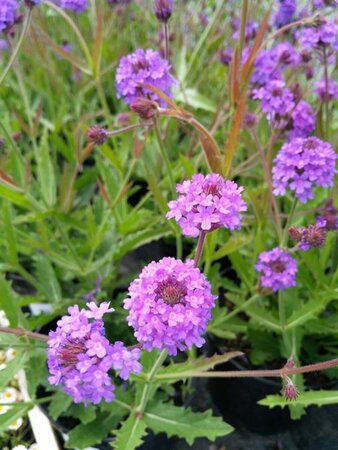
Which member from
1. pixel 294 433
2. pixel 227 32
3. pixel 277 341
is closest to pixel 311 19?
pixel 277 341

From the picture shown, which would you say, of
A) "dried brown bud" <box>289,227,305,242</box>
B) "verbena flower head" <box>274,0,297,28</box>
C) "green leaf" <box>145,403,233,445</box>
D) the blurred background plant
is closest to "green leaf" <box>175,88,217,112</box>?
the blurred background plant

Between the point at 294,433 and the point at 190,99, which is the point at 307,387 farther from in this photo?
the point at 190,99

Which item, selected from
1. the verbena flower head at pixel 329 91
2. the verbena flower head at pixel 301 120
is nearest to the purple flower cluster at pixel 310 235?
the verbena flower head at pixel 301 120

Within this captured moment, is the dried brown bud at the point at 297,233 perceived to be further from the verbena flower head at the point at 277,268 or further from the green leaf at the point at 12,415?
the green leaf at the point at 12,415

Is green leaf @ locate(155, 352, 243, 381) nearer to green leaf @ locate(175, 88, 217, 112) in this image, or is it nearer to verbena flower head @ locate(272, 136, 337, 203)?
verbena flower head @ locate(272, 136, 337, 203)

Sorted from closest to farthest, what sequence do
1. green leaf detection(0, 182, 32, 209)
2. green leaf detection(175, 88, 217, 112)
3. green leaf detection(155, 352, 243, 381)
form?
1. green leaf detection(155, 352, 243, 381)
2. green leaf detection(0, 182, 32, 209)
3. green leaf detection(175, 88, 217, 112)

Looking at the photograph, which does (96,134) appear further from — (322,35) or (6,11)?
(322,35)

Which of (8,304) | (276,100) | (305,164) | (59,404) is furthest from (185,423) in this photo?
(276,100)
